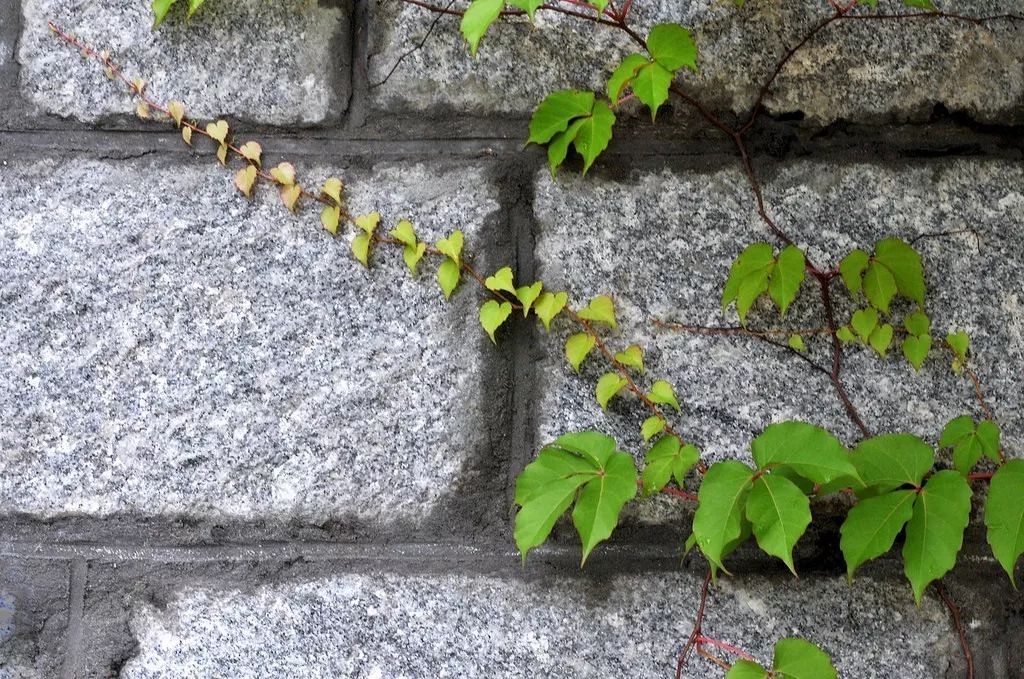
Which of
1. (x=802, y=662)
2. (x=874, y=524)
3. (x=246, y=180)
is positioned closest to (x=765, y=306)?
(x=874, y=524)

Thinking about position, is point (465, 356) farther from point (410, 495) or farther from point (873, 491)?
point (873, 491)

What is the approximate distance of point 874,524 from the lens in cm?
92

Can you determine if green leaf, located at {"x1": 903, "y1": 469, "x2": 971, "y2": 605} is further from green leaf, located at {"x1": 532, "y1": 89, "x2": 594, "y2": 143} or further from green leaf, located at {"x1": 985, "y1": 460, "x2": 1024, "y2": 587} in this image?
green leaf, located at {"x1": 532, "y1": 89, "x2": 594, "y2": 143}

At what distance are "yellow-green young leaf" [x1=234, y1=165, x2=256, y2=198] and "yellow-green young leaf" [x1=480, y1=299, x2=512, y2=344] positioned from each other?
0.30 meters

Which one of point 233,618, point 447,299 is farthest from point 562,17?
point 233,618

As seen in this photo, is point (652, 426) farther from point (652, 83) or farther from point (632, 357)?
point (652, 83)

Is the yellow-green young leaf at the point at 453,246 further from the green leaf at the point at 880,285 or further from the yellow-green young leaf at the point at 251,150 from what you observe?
the green leaf at the point at 880,285

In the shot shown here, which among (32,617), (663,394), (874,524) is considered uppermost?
(663,394)

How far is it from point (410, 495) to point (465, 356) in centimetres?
16

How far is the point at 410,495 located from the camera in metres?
1.03

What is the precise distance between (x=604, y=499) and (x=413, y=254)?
346 millimetres

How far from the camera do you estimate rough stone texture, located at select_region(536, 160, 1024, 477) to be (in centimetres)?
104

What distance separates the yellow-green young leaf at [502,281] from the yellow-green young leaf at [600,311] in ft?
0.28

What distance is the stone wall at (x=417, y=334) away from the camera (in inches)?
39.9
